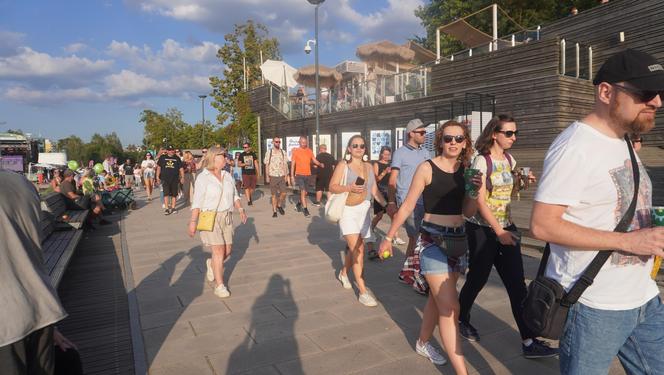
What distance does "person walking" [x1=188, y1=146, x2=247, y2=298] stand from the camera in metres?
5.11

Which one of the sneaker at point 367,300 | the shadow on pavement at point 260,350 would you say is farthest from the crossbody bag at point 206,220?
the sneaker at point 367,300

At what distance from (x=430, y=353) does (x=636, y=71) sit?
248 centimetres

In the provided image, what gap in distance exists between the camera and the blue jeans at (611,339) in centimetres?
172

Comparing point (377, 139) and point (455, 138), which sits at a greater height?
point (377, 139)

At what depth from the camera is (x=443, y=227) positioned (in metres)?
3.16

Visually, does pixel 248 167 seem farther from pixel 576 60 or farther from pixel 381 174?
pixel 576 60

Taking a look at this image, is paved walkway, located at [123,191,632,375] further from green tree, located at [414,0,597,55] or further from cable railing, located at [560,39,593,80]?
green tree, located at [414,0,597,55]

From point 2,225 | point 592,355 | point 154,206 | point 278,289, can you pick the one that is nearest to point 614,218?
point 592,355

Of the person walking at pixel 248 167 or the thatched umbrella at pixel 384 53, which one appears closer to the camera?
the person walking at pixel 248 167

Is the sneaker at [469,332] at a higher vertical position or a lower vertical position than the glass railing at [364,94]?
lower

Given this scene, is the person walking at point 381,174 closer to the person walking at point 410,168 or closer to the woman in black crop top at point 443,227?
the person walking at point 410,168

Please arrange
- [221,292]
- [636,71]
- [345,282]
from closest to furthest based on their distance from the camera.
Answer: [636,71] < [221,292] < [345,282]

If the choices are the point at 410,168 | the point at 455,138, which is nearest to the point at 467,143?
the point at 455,138

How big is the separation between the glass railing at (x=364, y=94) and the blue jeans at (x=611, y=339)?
15.6m
